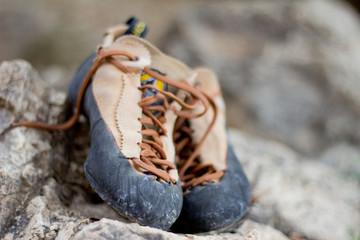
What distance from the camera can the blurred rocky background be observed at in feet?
3.80

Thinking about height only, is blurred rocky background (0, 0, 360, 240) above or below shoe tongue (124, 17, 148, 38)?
below

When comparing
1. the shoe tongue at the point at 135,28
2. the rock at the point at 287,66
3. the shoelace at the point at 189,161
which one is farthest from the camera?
the rock at the point at 287,66

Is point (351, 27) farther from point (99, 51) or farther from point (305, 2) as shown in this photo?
point (99, 51)

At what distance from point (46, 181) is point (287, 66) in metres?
2.65

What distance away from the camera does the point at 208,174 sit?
4.17ft

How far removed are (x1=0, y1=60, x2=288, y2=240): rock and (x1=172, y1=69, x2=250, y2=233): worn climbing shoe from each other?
0.06 metres

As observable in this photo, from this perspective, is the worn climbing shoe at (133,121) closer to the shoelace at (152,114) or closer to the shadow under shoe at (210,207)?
the shoelace at (152,114)

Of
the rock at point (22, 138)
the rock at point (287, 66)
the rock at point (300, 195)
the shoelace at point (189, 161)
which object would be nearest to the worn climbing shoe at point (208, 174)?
the shoelace at point (189, 161)

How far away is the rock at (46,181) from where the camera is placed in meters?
0.99

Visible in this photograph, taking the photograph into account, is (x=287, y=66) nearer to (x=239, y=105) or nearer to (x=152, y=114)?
(x=239, y=105)

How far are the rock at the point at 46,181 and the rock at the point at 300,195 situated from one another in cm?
11

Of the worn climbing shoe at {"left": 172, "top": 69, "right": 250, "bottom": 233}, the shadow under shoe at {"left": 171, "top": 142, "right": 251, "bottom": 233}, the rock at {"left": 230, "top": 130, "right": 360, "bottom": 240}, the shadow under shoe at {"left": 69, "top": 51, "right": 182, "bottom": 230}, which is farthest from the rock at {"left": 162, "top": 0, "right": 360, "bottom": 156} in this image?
the shadow under shoe at {"left": 69, "top": 51, "right": 182, "bottom": 230}

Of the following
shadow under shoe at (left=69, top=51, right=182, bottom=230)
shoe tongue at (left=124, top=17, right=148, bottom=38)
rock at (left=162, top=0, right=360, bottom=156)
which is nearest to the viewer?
shadow under shoe at (left=69, top=51, right=182, bottom=230)

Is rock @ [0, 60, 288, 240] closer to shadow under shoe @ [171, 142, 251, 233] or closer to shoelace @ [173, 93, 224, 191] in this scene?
shadow under shoe @ [171, 142, 251, 233]
